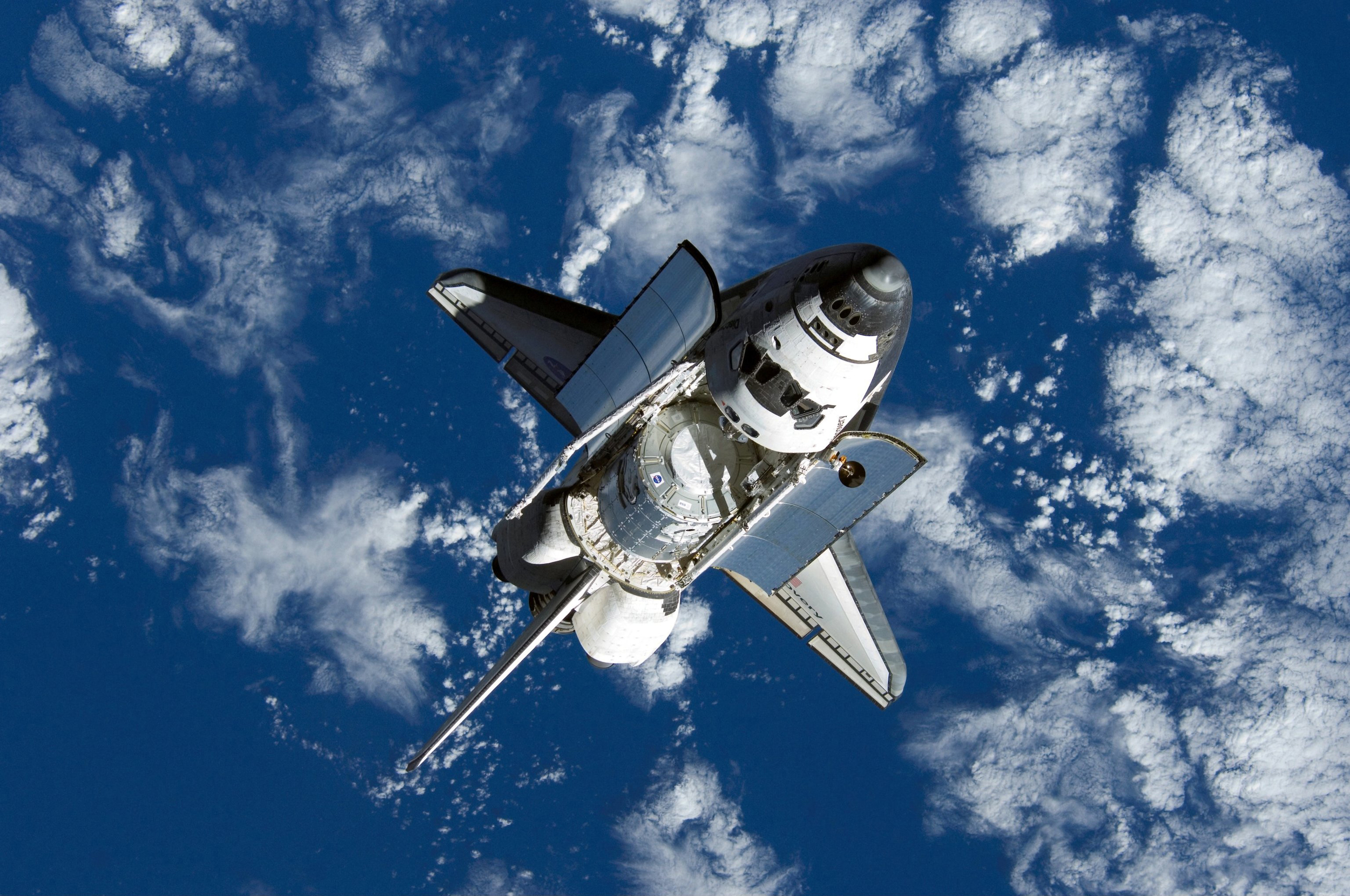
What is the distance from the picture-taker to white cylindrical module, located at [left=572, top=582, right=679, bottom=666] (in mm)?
15195

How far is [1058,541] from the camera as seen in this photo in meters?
23.1

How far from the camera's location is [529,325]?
1703 centimetres

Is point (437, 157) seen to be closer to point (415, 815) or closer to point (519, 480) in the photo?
point (519, 480)

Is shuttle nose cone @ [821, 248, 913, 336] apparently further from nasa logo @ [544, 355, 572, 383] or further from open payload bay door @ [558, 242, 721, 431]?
nasa logo @ [544, 355, 572, 383]

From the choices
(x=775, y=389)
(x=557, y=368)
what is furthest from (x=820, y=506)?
(x=557, y=368)

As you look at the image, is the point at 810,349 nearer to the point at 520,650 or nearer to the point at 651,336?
the point at 651,336

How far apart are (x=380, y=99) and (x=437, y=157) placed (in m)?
2.76

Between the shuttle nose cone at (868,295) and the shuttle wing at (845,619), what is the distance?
25.6 ft

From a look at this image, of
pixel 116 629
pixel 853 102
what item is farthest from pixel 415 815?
pixel 853 102

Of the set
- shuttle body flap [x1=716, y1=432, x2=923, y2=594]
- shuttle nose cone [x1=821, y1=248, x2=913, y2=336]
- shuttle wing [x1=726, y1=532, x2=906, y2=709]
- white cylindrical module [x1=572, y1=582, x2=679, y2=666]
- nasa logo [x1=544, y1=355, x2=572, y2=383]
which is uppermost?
shuttle nose cone [x1=821, y1=248, x2=913, y2=336]

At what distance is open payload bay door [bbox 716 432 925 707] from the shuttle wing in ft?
0.06

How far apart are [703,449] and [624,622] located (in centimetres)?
456

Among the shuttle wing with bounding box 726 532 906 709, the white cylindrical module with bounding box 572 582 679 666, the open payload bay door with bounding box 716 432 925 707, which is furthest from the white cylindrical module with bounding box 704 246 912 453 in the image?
the shuttle wing with bounding box 726 532 906 709

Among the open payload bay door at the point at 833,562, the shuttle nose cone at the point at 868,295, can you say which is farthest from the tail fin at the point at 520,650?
the shuttle nose cone at the point at 868,295
